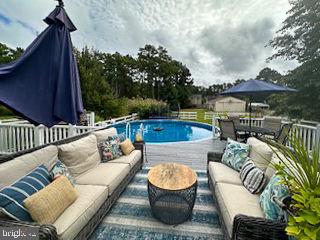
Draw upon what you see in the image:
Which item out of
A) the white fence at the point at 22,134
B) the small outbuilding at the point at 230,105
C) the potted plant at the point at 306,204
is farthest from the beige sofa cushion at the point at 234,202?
the small outbuilding at the point at 230,105

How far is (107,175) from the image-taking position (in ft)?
9.28

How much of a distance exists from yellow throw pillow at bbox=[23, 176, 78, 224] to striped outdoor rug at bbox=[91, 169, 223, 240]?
0.62 m

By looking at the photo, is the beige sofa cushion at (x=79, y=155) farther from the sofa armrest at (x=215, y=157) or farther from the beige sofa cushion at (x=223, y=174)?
the sofa armrest at (x=215, y=157)

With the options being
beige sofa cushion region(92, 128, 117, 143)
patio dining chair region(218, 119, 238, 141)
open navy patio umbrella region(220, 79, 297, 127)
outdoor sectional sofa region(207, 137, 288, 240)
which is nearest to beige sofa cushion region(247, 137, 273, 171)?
outdoor sectional sofa region(207, 137, 288, 240)

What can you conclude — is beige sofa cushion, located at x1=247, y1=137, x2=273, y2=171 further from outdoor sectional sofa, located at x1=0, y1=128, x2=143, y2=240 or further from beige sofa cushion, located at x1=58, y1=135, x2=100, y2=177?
beige sofa cushion, located at x1=58, y1=135, x2=100, y2=177

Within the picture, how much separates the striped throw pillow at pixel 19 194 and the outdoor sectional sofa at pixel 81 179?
75 mm

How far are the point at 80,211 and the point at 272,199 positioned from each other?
191 centimetres

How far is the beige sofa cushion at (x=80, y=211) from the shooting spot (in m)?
1.67

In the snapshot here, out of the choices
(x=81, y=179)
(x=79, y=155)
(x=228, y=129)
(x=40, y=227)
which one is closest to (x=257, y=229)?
(x=40, y=227)

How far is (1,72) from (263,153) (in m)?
3.37

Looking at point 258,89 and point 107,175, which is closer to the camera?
point 107,175

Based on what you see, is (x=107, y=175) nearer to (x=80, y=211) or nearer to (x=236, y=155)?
(x=80, y=211)

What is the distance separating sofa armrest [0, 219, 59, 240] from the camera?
1405 mm

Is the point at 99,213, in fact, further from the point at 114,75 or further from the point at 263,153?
the point at 114,75
